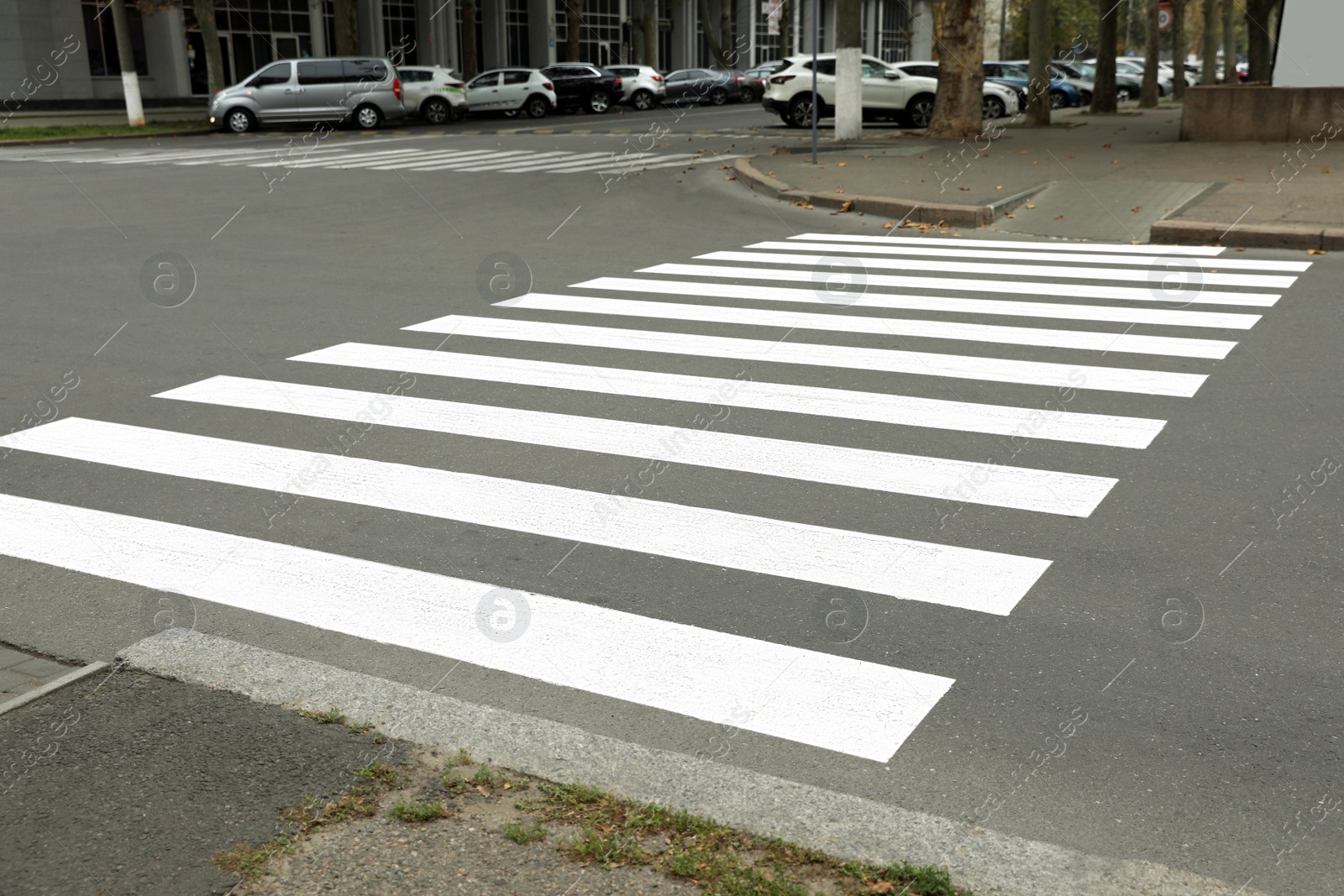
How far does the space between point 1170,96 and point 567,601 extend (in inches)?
2099

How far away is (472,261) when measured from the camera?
12.4 meters

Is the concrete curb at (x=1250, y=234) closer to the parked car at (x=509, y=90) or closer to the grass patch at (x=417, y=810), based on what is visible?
the grass patch at (x=417, y=810)

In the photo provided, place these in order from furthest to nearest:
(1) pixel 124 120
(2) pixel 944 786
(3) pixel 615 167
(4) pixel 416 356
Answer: (1) pixel 124 120 → (3) pixel 615 167 → (4) pixel 416 356 → (2) pixel 944 786

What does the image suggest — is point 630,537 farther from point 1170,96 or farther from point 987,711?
point 1170,96

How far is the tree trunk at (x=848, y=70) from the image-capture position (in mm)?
24328

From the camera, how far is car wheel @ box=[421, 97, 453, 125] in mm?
37750

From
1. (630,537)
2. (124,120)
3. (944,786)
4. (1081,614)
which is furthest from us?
(124,120)

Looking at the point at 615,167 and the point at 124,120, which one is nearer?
the point at 615,167

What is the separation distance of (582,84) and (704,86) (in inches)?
249

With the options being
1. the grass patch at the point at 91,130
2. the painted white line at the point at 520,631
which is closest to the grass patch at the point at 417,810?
the painted white line at the point at 520,631

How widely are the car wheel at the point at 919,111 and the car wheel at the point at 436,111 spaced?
587 inches

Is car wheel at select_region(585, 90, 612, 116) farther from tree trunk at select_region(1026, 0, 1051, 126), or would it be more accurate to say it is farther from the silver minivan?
tree trunk at select_region(1026, 0, 1051, 126)

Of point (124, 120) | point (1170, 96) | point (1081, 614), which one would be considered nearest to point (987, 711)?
point (1081, 614)

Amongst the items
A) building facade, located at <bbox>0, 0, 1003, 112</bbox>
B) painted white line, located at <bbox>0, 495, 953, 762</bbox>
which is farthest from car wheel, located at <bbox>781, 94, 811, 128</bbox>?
painted white line, located at <bbox>0, 495, 953, 762</bbox>
